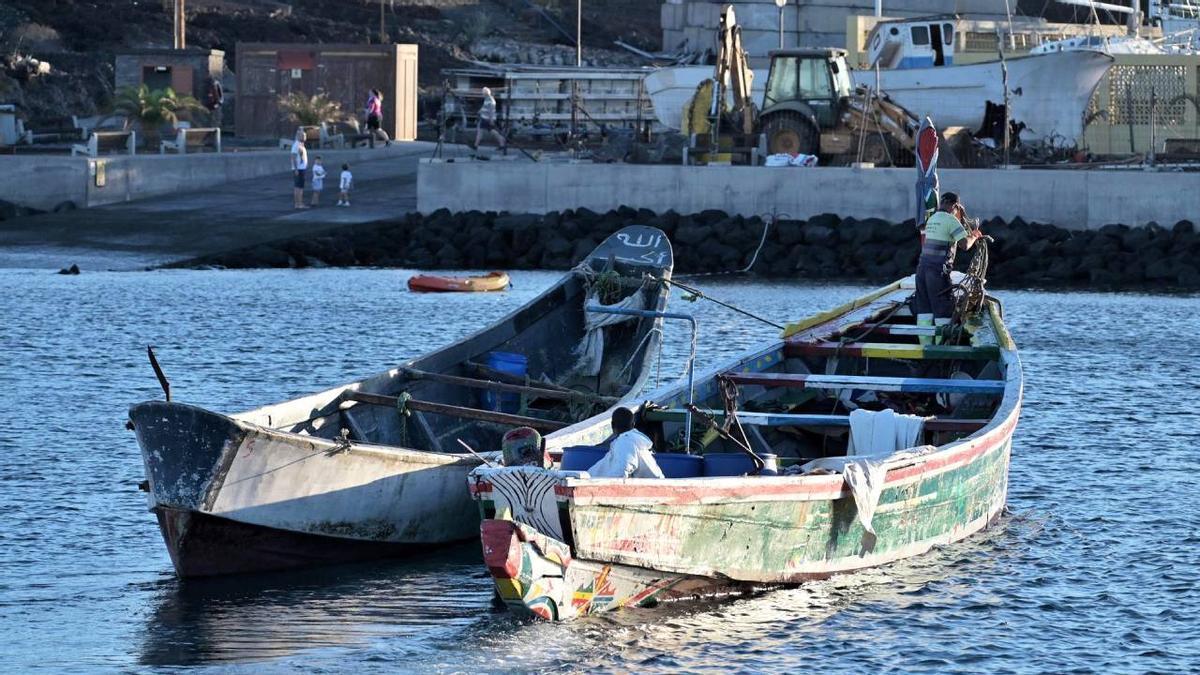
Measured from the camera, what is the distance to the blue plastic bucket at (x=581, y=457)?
14516 mm

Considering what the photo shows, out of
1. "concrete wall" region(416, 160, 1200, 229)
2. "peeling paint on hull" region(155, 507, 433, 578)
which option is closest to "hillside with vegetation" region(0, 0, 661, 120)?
"concrete wall" region(416, 160, 1200, 229)

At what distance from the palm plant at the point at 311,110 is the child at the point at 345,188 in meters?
5.60

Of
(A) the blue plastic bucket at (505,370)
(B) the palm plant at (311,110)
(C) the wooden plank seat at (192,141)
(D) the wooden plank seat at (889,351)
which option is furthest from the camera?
(B) the palm plant at (311,110)

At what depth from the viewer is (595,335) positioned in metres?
21.7

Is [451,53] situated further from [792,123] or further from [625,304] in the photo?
[625,304]

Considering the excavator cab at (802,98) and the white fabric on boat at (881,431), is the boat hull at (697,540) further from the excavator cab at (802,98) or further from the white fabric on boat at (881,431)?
the excavator cab at (802,98)

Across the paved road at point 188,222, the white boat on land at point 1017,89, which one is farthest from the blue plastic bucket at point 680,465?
the white boat on land at point 1017,89

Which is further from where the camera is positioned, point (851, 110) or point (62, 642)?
point (851, 110)

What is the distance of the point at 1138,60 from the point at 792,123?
13.0 m

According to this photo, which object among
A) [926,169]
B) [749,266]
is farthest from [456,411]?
[749,266]

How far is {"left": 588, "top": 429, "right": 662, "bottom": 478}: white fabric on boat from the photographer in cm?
1394

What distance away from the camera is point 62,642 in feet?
45.1

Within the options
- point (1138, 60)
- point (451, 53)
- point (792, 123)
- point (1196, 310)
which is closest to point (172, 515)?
point (1196, 310)

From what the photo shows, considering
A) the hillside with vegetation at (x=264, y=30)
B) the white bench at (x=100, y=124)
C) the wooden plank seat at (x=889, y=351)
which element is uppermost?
the hillside with vegetation at (x=264, y=30)
